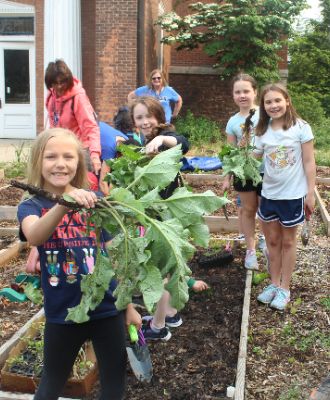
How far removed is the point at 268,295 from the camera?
4785 millimetres

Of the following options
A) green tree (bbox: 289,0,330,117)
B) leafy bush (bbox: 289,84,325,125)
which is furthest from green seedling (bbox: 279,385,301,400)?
green tree (bbox: 289,0,330,117)

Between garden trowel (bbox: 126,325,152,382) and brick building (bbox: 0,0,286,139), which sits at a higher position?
brick building (bbox: 0,0,286,139)

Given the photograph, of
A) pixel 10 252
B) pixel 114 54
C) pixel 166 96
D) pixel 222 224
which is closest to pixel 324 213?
pixel 222 224

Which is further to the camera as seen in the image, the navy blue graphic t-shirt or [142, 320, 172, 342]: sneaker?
[142, 320, 172, 342]: sneaker

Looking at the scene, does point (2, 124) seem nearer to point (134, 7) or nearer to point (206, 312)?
point (134, 7)

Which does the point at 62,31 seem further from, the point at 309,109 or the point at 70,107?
the point at 309,109

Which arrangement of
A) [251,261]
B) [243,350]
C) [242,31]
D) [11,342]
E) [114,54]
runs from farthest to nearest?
[242,31], [114,54], [251,261], [11,342], [243,350]

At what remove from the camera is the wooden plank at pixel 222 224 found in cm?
712

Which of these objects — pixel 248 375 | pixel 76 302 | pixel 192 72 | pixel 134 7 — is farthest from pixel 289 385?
pixel 192 72

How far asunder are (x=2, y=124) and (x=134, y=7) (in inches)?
205

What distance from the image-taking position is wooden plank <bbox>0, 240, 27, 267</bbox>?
19.6 ft

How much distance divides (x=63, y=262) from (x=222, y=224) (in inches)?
183

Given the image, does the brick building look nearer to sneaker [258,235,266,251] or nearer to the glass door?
the glass door

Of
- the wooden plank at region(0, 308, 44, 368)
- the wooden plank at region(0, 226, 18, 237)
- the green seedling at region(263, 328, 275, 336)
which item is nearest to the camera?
the wooden plank at region(0, 308, 44, 368)
